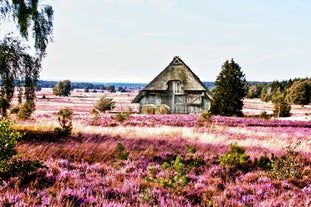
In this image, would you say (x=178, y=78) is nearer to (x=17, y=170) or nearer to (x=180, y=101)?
(x=180, y=101)

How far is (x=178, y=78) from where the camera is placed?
39.9 m

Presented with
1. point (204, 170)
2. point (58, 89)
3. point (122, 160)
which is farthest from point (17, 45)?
point (58, 89)

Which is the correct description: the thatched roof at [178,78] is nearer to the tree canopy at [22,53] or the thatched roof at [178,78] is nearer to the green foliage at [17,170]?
the tree canopy at [22,53]

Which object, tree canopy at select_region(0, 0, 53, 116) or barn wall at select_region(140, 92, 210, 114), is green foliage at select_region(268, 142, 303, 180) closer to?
tree canopy at select_region(0, 0, 53, 116)

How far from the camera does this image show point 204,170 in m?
6.77

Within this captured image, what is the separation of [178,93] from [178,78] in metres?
1.97

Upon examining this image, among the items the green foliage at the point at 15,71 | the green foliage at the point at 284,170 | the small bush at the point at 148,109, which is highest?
the green foliage at the point at 15,71

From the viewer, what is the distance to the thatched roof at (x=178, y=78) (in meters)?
39.6

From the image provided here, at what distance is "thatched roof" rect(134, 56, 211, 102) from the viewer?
1558 inches

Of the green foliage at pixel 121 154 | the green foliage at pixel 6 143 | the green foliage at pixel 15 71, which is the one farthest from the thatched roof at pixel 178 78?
the green foliage at pixel 6 143

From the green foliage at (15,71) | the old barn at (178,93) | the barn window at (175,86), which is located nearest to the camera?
the green foliage at (15,71)

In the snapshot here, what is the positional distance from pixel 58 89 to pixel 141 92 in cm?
11981

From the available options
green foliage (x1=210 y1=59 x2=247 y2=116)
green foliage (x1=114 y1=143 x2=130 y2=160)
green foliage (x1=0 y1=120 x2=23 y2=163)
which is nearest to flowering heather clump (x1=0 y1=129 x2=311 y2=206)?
green foliage (x1=114 y1=143 x2=130 y2=160)

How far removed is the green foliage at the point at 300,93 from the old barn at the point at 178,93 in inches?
3466
